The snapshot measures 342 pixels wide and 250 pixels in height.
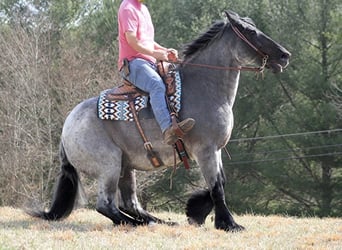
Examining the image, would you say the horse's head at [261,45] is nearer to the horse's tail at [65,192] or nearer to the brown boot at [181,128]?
the brown boot at [181,128]

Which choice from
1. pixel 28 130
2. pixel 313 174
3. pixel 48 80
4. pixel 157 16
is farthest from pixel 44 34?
pixel 313 174

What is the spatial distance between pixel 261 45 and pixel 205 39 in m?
0.71

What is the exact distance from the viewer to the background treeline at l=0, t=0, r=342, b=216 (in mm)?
20016

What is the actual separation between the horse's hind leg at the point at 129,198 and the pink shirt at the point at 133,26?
1424 millimetres

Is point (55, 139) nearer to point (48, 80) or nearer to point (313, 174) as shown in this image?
point (48, 80)

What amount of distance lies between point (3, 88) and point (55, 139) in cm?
246

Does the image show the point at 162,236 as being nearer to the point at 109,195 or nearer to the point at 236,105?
the point at 109,195

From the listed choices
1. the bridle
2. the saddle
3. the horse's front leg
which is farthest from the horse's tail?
the bridle

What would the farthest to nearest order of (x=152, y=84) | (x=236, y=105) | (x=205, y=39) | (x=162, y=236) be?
1. (x=236, y=105)
2. (x=205, y=39)
3. (x=152, y=84)
4. (x=162, y=236)

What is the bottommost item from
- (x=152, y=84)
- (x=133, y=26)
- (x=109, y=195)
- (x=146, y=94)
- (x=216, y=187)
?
(x=109, y=195)

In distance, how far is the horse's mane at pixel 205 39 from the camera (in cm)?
747

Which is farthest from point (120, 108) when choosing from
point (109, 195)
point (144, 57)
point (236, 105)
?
point (236, 105)

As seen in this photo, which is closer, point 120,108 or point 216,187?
point 216,187

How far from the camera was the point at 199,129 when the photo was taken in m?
7.04
